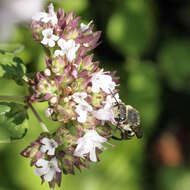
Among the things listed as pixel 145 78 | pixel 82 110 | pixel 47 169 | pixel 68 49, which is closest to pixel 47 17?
pixel 68 49

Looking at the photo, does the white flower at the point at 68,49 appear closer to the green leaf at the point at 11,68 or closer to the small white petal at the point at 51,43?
the small white petal at the point at 51,43

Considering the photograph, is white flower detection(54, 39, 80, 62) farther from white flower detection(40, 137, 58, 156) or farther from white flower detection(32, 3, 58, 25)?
white flower detection(40, 137, 58, 156)

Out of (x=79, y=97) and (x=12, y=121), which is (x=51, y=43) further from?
(x=12, y=121)

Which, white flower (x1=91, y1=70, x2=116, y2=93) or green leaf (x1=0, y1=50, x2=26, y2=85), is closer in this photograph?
white flower (x1=91, y1=70, x2=116, y2=93)

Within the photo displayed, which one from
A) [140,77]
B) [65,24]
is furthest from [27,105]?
[140,77]

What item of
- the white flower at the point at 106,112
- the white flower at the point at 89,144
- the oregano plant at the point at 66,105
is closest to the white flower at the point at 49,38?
the oregano plant at the point at 66,105

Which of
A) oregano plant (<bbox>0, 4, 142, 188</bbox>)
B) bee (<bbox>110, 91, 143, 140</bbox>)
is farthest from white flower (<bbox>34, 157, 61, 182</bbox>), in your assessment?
bee (<bbox>110, 91, 143, 140</bbox>)

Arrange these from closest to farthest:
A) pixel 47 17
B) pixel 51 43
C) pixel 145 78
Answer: pixel 51 43
pixel 47 17
pixel 145 78
